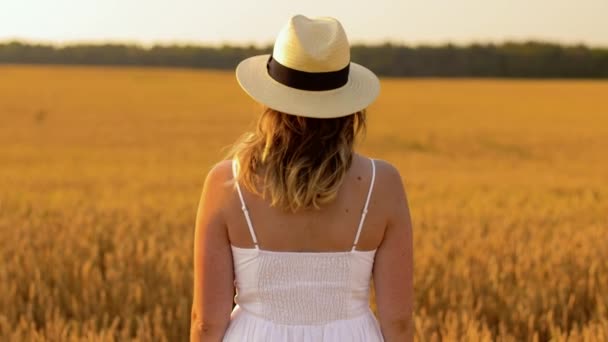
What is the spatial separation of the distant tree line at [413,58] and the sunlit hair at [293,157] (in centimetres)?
4678

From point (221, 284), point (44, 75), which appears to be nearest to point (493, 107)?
point (44, 75)

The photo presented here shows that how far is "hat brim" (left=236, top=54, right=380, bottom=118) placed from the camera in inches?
92.1

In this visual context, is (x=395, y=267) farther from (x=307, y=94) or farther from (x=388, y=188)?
(x=307, y=94)

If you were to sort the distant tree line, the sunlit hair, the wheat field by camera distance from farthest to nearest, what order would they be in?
1. the distant tree line
2. the wheat field
3. the sunlit hair

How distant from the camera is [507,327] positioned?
5074 mm

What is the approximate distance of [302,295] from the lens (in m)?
2.41

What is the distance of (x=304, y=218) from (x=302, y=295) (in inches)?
8.1

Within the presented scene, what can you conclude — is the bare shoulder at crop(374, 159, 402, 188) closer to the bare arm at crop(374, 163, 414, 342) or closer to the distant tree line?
the bare arm at crop(374, 163, 414, 342)

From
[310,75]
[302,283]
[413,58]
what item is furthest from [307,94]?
[413,58]

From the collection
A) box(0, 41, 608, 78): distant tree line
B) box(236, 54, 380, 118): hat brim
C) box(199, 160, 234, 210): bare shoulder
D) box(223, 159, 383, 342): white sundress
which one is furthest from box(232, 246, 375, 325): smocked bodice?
box(0, 41, 608, 78): distant tree line

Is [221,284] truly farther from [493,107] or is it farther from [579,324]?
[493,107]

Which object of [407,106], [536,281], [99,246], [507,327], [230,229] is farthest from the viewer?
[407,106]

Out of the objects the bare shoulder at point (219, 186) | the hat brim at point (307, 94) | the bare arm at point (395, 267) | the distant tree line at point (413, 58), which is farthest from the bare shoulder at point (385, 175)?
the distant tree line at point (413, 58)

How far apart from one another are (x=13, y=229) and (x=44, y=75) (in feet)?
114
